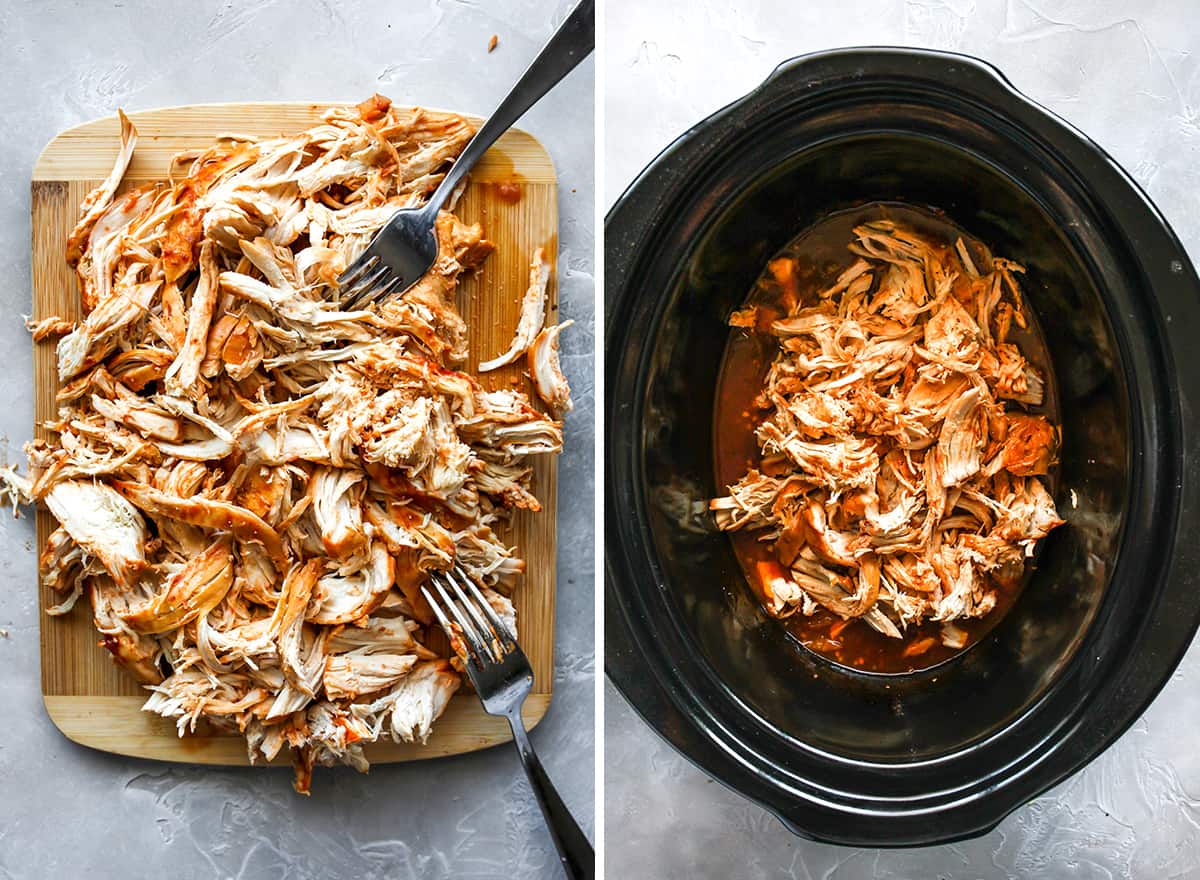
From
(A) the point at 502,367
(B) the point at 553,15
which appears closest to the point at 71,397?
(A) the point at 502,367

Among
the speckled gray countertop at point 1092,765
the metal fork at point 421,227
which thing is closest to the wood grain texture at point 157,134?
the metal fork at point 421,227

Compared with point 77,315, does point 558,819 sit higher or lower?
lower

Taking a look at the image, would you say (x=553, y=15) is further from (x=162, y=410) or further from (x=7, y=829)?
(x=7, y=829)

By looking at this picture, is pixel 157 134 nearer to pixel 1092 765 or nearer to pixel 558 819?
pixel 558 819

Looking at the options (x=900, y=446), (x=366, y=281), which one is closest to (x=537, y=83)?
(x=366, y=281)

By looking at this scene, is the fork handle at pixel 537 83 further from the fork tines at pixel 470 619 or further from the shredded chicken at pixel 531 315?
the fork tines at pixel 470 619

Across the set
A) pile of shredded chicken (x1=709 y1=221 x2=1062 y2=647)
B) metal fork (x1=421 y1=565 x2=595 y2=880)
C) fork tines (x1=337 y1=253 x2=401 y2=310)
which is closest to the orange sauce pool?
pile of shredded chicken (x1=709 y1=221 x2=1062 y2=647)

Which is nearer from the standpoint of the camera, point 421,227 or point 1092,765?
point 421,227
